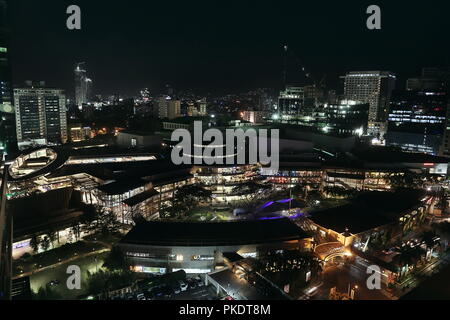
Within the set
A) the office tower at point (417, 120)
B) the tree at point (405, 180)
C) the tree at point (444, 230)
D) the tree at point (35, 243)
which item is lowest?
the tree at point (444, 230)

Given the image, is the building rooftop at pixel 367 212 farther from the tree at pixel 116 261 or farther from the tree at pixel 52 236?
the tree at pixel 52 236

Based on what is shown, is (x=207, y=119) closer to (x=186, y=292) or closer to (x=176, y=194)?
(x=176, y=194)

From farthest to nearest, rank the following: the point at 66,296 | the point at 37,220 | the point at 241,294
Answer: the point at 37,220, the point at 66,296, the point at 241,294

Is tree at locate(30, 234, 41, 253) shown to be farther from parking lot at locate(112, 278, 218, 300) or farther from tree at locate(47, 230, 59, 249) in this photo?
parking lot at locate(112, 278, 218, 300)

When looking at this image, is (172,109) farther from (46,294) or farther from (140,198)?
(46,294)

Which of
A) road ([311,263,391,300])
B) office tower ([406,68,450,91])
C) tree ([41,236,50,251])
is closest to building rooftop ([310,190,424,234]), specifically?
road ([311,263,391,300])

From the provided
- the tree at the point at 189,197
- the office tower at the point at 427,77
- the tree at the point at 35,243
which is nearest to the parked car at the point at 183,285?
the tree at the point at 35,243

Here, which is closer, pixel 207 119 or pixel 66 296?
pixel 66 296
